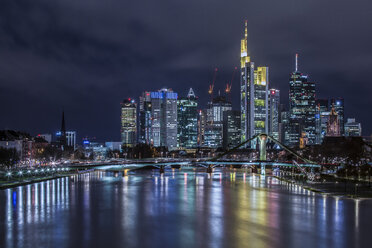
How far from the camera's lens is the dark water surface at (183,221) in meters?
33.4

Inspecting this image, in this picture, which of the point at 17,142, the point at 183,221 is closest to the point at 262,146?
the point at 17,142

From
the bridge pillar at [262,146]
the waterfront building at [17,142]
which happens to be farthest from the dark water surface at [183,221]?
the bridge pillar at [262,146]

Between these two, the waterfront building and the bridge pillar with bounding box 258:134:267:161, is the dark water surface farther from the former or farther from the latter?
the bridge pillar with bounding box 258:134:267:161

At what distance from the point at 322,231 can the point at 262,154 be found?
131989 millimetres

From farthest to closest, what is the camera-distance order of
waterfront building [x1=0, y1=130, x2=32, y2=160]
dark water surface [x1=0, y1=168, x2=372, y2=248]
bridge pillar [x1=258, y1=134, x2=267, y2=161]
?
bridge pillar [x1=258, y1=134, x2=267, y2=161], waterfront building [x1=0, y1=130, x2=32, y2=160], dark water surface [x1=0, y1=168, x2=372, y2=248]

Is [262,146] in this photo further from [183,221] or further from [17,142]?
[183,221]

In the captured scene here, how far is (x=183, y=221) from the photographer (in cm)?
4309

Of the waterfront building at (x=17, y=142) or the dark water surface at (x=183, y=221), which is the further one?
the waterfront building at (x=17, y=142)

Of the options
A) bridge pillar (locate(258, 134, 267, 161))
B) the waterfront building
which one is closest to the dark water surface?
the waterfront building

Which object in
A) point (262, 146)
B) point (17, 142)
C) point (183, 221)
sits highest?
point (17, 142)

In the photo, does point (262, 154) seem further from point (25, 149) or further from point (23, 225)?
point (23, 225)

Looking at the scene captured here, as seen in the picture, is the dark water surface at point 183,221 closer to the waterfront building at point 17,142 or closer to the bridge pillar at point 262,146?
the waterfront building at point 17,142

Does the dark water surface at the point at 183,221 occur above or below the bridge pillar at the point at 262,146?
below

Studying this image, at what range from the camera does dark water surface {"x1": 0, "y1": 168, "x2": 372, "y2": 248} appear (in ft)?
109
